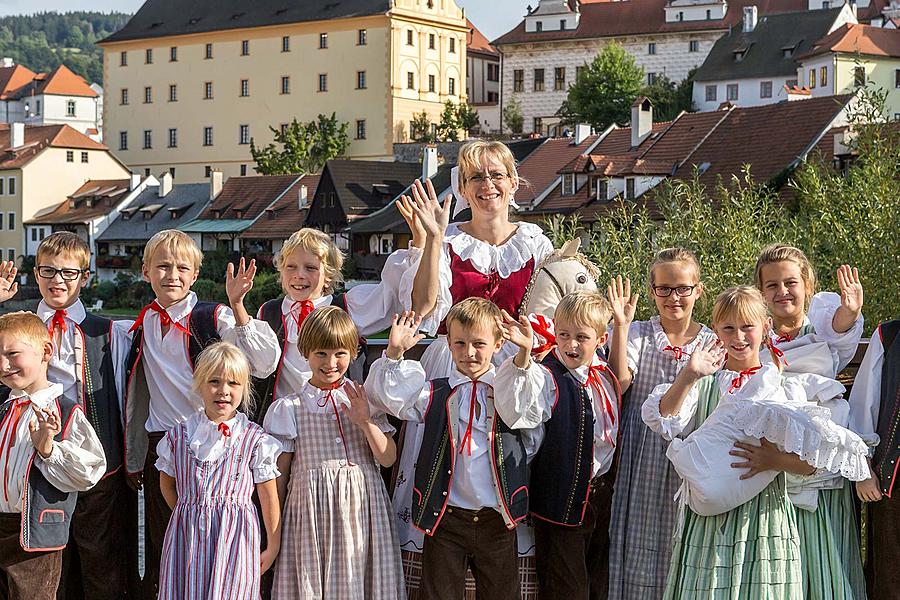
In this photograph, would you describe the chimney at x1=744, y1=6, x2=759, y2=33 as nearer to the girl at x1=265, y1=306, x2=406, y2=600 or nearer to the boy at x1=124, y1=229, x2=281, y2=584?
the boy at x1=124, y1=229, x2=281, y2=584

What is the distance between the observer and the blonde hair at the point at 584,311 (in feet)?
15.5

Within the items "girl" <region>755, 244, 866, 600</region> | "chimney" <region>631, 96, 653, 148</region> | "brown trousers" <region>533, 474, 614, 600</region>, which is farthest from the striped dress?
"chimney" <region>631, 96, 653, 148</region>

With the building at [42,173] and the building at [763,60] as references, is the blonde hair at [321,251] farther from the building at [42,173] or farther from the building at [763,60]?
the building at [42,173]

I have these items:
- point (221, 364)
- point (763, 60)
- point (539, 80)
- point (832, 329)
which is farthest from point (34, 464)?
point (539, 80)

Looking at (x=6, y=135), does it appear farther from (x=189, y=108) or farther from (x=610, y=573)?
(x=610, y=573)

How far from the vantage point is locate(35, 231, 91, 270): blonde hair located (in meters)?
5.10

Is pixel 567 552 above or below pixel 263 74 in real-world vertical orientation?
below

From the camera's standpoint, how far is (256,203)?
187ft

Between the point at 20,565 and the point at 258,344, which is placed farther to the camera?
the point at 258,344

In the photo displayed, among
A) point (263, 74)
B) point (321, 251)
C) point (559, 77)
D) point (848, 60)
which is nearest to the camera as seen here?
point (321, 251)

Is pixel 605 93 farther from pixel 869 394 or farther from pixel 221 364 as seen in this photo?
pixel 221 364

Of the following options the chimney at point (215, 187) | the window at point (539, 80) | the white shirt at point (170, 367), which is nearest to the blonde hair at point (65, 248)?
the white shirt at point (170, 367)

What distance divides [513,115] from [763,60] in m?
15.9

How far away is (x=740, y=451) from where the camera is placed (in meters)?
4.55
